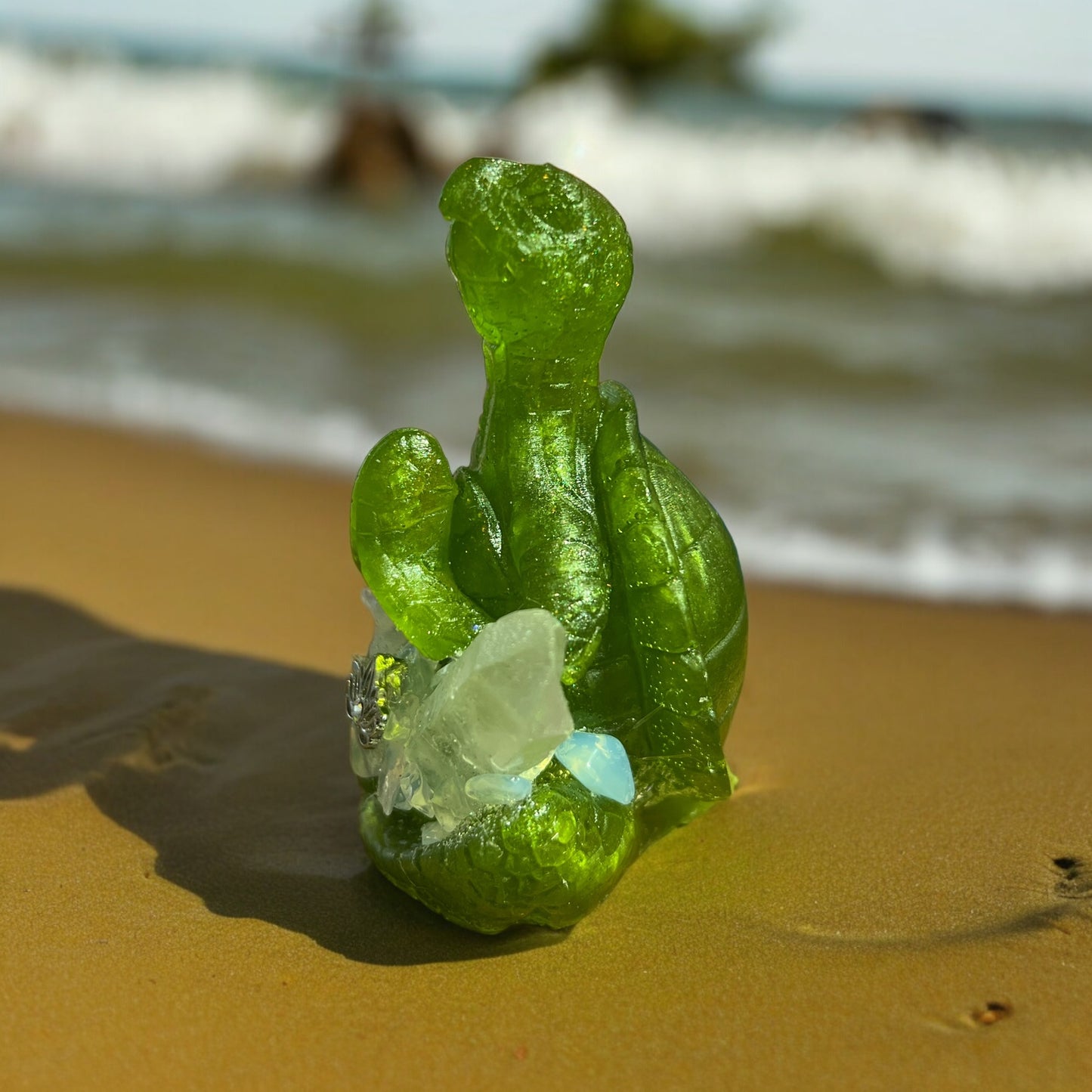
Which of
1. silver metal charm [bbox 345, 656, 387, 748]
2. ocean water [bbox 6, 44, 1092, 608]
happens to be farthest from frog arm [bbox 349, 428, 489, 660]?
ocean water [bbox 6, 44, 1092, 608]

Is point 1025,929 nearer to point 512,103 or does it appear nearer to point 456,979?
point 456,979

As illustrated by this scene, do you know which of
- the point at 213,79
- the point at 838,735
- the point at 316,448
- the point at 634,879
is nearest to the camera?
the point at 634,879

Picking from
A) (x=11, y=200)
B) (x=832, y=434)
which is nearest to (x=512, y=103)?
(x=11, y=200)

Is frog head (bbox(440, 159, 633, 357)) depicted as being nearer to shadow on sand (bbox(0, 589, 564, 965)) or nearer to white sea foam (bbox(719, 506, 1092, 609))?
shadow on sand (bbox(0, 589, 564, 965))

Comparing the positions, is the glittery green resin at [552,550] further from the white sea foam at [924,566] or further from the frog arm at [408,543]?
the white sea foam at [924,566]

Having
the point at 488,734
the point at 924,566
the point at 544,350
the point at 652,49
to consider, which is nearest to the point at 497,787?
the point at 488,734

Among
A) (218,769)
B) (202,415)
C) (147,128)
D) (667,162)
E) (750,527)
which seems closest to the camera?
(218,769)

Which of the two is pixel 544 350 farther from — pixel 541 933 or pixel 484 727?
pixel 541 933
